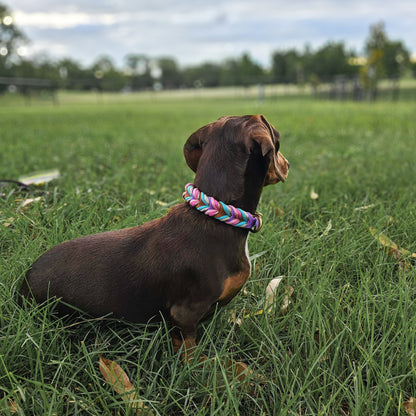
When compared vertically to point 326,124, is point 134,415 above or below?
below

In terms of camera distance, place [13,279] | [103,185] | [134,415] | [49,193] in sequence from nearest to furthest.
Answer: [134,415]
[13,279]
[49,193]
[103,185]

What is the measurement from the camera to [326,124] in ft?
27.8

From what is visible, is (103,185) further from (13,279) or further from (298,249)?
(298,249)

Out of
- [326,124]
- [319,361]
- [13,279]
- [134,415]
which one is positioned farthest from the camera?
[326,124]

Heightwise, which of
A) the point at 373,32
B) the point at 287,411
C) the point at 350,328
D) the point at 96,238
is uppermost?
the point at 373,32

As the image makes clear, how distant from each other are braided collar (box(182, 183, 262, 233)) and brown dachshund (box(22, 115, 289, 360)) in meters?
0.03

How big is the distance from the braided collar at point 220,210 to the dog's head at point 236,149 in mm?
90

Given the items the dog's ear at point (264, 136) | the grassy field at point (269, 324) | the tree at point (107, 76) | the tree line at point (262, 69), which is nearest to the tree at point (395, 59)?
the tree line at point (262, 69)

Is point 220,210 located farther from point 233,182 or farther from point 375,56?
point 375,56

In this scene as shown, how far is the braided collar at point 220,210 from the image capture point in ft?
4.86

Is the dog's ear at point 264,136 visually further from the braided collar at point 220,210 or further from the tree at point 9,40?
the tree at point 9,40

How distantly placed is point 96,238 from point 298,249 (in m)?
1.22

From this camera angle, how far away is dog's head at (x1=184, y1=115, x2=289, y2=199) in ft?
4.87

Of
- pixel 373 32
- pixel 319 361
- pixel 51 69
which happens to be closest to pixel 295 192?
pixel 319 361
